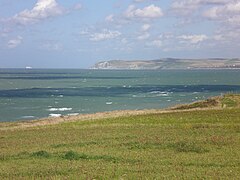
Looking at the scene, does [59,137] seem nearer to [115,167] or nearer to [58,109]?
[115,167]

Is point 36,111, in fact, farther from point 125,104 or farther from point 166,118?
point 166,118

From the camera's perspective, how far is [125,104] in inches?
4107

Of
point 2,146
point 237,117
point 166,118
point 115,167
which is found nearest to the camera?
point 115,167

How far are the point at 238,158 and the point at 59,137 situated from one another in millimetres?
15547

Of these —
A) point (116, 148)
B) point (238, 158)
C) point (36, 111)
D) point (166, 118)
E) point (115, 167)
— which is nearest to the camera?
point (115, 167)

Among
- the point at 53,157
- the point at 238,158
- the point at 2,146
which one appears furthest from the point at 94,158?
the point at 2,146

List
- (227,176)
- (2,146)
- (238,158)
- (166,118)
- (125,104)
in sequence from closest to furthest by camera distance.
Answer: (227,176)
(238,158)
(2,146)
(166,118)
(125,104)

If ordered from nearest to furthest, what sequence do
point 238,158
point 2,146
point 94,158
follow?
1. point 238,158
2. point 94,158
3. point 2,146

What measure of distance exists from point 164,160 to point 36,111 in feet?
235

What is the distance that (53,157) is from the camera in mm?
22531

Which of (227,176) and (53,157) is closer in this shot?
(227,176)

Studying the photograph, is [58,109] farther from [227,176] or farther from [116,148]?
[227,176]

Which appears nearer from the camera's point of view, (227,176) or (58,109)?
(227,176)

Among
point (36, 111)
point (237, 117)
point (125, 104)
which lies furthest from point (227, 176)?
point (125, 104)
